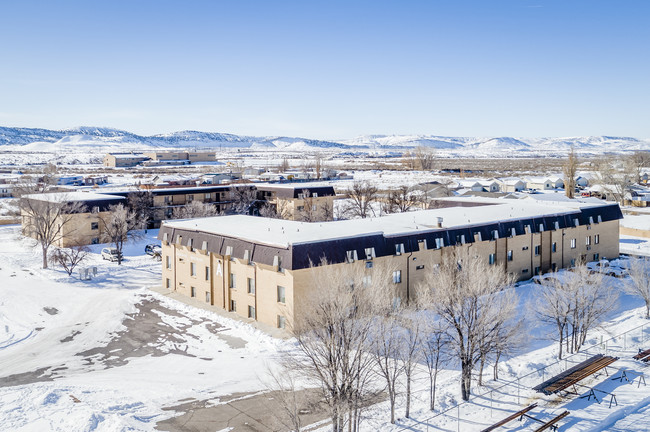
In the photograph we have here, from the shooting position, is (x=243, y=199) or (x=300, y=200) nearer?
(x=300, y=200)

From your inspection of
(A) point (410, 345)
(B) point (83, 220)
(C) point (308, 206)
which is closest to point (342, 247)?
(A) point (410, 345)

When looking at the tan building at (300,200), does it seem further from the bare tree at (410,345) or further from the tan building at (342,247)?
the bare tree at (410,345)

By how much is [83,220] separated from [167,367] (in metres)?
40.6

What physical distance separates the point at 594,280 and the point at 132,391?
24.2m

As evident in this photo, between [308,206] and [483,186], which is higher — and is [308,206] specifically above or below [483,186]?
below

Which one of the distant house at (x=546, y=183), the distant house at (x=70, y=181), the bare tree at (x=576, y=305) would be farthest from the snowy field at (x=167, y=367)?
the distant house at (x=70, y=181)

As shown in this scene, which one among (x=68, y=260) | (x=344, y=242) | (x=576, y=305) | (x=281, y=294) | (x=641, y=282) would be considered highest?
(x=344, y=242)

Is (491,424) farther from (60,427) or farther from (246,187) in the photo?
(246,187)

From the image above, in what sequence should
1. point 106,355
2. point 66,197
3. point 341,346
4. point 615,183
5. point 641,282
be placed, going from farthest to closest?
point 615,183 < point 66,197 < point 641,282 < point 106,355 < point 341,346

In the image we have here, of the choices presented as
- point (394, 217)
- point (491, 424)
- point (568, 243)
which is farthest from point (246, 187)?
point (491, 424)

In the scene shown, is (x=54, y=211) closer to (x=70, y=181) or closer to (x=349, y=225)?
(x=349, y=225)

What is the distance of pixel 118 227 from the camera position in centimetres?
5372

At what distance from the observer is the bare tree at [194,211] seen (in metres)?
69.4

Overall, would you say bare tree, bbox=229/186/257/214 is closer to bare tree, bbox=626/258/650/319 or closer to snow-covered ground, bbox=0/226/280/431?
snow-covered ground, bbox=0/226/280/431
